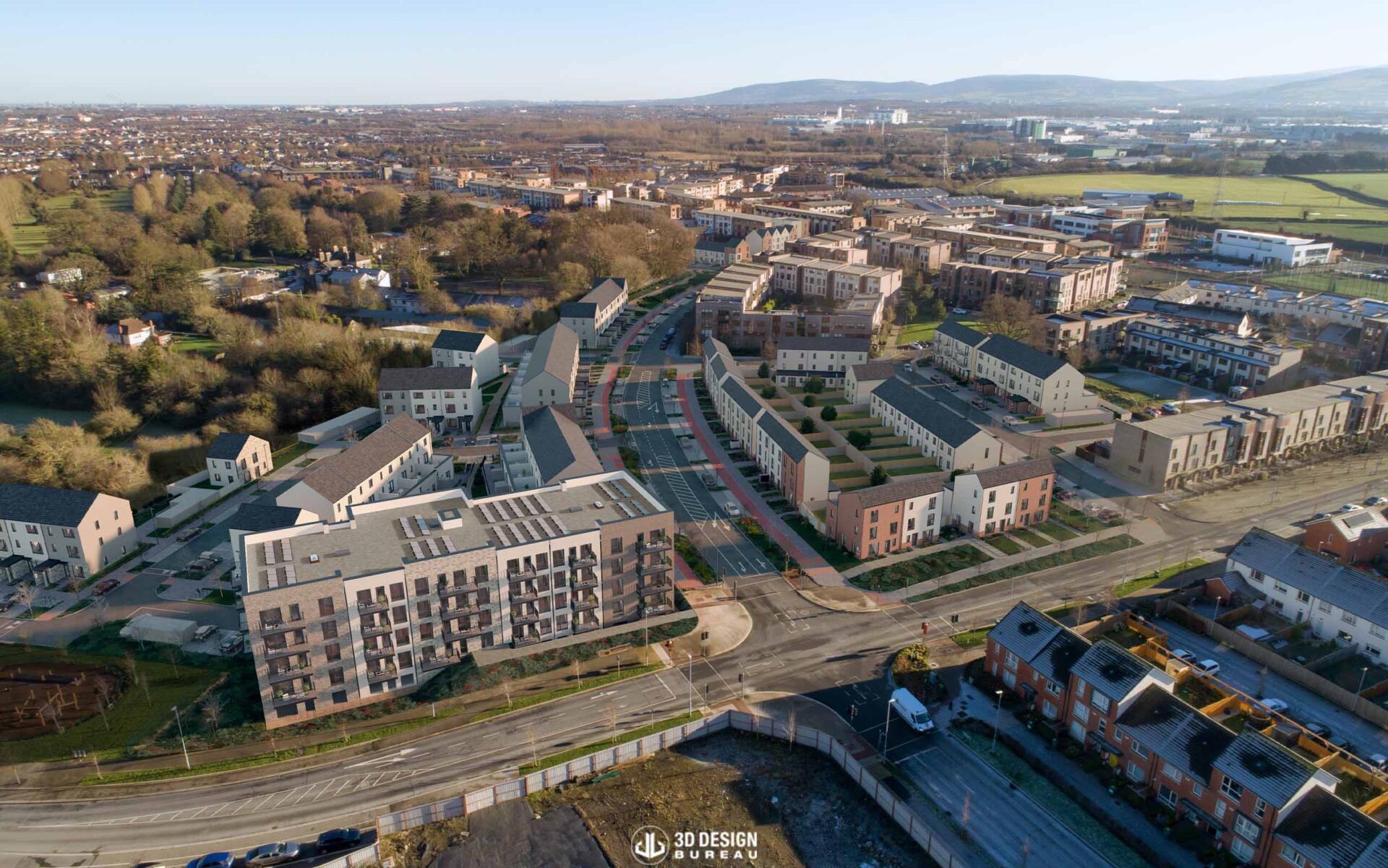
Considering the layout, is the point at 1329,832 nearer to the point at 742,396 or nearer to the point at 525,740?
the point at 525,740

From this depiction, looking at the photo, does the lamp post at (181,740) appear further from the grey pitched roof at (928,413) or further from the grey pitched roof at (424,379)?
the grey pitched roof at (928,413)

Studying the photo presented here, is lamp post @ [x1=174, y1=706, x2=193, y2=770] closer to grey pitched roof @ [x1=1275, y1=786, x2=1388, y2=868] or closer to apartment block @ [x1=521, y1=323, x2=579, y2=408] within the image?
apartment block @ [x1=521, y1=323, x2=579, y2=408]

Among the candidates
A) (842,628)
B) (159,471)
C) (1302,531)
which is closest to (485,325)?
(159,471)

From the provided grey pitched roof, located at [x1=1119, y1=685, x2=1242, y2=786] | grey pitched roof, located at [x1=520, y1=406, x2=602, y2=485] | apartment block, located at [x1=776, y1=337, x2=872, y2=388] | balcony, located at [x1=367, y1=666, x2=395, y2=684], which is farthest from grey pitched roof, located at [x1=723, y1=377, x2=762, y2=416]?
grey pitched roof, located at [x1=1119, y1=685, x2=1242, y2=786]

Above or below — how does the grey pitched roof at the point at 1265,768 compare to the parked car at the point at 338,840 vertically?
above

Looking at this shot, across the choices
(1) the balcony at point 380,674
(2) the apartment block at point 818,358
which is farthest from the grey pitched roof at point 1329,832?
(2) the apartment block at point 818,358

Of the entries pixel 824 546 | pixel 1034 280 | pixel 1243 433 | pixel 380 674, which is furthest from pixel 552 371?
pixel 1034 280
